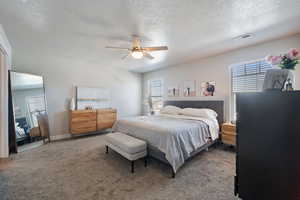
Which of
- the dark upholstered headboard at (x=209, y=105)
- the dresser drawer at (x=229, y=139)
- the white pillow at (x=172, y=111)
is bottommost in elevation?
the dresser drawer at (x=229, y=139)

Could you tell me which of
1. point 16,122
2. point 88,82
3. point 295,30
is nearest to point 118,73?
point 88,82

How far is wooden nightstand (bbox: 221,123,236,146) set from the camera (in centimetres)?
322

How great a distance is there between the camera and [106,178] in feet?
7.09

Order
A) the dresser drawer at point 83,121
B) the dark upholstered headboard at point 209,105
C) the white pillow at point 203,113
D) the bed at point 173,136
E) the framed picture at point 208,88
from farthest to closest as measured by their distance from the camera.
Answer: the dresser drawer at point 83,121
the framed picture at point 208,88
the dark upholstered headboard at point 209,105
the white pillow at point 203,113
the bed at point 173,136

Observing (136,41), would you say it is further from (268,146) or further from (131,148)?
(268,146)

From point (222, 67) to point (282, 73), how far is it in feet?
9.46

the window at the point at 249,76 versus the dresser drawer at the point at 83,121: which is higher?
the window at the point at 249,76

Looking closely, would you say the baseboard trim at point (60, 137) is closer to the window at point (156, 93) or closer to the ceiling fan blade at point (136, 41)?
the window at point (156, 93)

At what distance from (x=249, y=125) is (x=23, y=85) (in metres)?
4.87

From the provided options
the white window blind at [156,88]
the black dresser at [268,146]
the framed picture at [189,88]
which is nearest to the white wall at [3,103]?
the black dresser at [268,146]

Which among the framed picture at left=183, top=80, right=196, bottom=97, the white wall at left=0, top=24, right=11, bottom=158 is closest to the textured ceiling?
the white wall at left=0, top=24, right=11, bottom=158

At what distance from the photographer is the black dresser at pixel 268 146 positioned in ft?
3.17

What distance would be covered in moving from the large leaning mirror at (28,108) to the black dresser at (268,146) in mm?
4506

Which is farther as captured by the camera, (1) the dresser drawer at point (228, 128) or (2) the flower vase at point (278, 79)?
(1) the dresser drawer at point (228, 128)
